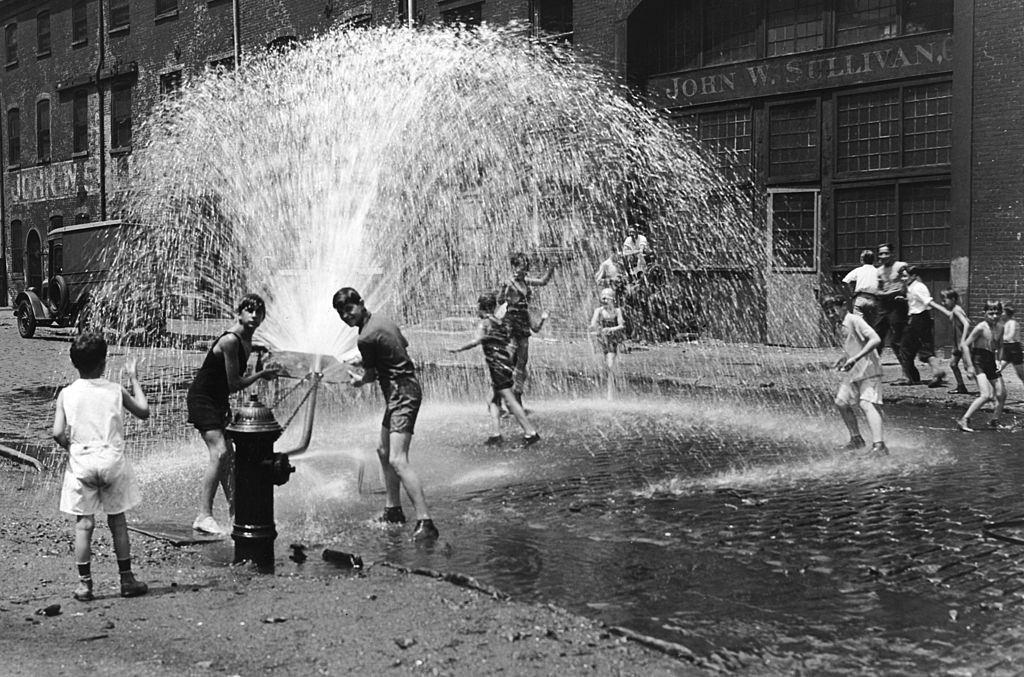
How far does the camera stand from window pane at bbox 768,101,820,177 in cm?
2097

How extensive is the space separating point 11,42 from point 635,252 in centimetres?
3416

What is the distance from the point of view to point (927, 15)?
19.4 metres

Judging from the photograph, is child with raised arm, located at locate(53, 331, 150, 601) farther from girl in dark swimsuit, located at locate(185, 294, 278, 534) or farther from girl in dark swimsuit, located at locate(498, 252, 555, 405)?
girl in dark swimsuit, located at locate(498, 252, 555, 405)

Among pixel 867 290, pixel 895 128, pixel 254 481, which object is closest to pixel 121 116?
pixel 895 128

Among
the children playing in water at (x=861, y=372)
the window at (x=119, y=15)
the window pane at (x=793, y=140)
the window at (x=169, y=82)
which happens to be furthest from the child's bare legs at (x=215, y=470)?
the window at (x=119, y=15)

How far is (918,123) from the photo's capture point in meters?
19.5

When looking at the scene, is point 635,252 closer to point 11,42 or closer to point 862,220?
point 862,220

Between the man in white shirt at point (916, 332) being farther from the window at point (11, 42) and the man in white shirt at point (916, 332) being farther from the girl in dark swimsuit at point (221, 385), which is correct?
the window at point (11, 42)

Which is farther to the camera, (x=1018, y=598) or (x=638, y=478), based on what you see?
(x=638, y=478)

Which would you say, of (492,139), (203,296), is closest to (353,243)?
(492,139)

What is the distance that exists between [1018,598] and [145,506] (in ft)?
19.4

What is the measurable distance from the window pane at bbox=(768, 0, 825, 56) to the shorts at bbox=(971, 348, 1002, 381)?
9854 millimetres

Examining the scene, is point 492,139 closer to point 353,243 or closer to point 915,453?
point 353,243

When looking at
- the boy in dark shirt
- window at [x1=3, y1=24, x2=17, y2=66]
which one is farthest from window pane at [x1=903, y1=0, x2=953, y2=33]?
window at [x1=3, y1=24, x2=17, y2=66]
